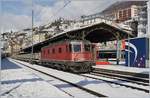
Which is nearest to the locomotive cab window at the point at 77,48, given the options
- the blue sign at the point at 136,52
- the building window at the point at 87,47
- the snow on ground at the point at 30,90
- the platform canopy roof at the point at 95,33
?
the building window at the point at 87,47

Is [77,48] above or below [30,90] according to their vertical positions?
above

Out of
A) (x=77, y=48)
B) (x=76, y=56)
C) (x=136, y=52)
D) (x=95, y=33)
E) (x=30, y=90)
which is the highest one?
(x=95, y=33)

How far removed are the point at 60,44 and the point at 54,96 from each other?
18.5 m

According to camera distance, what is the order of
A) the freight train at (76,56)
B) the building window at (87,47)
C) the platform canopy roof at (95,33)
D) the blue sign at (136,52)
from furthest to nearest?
the platform canopy roof at (95,33) < the blue sign at (136,52) < the building window at (87,47) < the freight train at (76,56)

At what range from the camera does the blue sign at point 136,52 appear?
3138 cm

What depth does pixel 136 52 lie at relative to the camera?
32656 mm

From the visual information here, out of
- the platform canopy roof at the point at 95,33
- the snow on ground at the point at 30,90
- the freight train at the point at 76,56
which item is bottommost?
the snow on ground at the point at 30,90

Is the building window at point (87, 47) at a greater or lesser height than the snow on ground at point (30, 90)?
greater

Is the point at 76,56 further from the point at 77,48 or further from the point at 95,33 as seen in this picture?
the point at 95,33

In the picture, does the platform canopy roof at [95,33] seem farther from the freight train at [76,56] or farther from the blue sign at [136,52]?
the freight train at [76,56]

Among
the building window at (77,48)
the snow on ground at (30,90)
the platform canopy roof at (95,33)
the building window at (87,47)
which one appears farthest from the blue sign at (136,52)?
the platform canopy roof at (95,33)

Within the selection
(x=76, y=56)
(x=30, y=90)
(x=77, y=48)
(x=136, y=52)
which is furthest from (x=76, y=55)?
(x=30, y=90)

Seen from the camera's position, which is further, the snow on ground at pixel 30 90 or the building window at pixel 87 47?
the building window at pixel 87 47

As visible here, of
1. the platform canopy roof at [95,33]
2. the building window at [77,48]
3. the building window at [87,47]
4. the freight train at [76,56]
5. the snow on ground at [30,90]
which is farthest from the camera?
the platform canopy roof at [95,33]
